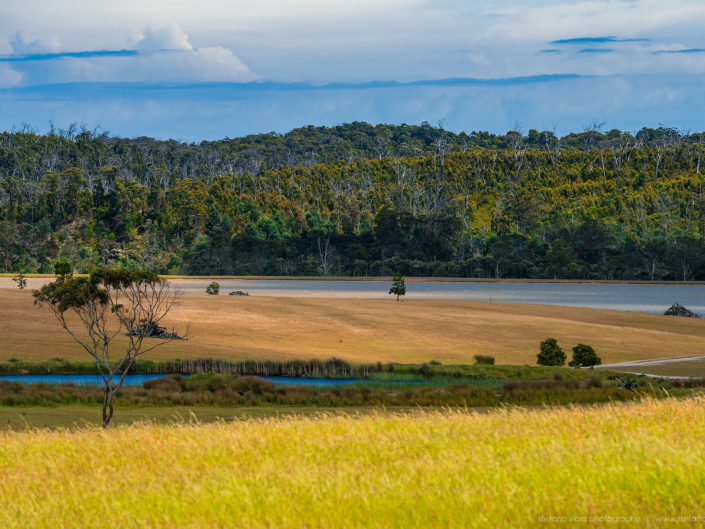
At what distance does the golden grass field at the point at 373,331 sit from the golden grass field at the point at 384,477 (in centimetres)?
4036

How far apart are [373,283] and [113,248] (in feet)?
175

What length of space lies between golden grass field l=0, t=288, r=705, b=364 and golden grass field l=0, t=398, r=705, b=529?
4036 cm

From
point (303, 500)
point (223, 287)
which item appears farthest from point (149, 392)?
point (223, 287)

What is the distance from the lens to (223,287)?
141625 millimetres

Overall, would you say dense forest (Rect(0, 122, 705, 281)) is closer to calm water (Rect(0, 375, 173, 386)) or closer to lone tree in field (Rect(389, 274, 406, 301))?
lone tree in field (Rect(389, 274, 406, 301))

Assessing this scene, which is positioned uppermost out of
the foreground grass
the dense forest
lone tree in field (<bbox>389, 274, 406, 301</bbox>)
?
the dense forest

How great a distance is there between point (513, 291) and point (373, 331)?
7197 centimetres

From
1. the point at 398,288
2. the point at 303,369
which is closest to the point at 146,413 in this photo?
the point at 303,369

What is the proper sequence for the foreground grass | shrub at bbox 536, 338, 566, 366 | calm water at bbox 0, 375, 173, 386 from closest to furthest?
the foreground grass → calm water at bbox 0, 375, 173, 386 → shrub at bbox 536, 338, 566, 366

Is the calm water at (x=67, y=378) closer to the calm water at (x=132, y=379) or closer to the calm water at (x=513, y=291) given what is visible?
the calm water at (x=132, y=379)

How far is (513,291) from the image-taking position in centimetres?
13988

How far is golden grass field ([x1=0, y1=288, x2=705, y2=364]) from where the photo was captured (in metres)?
58.2

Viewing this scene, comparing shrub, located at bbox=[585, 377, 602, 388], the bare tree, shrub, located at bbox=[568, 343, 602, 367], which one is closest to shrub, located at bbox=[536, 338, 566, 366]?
shrub, located at bbox=[568, 343, 602, 367]

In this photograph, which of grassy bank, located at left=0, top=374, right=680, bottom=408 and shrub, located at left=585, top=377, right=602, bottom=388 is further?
shrub, located at left=585, top=377, right=602, bottom=388
